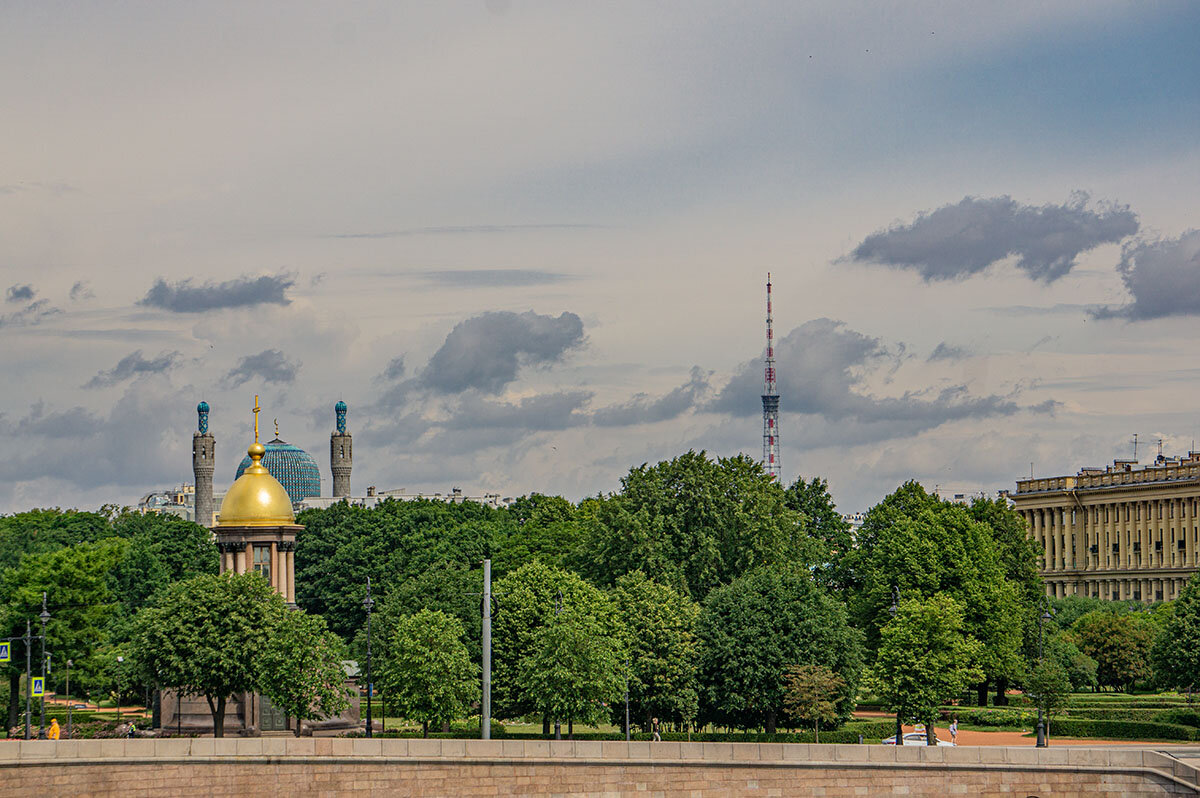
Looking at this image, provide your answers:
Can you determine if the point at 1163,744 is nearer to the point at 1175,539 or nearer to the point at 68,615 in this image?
the point at 68,615

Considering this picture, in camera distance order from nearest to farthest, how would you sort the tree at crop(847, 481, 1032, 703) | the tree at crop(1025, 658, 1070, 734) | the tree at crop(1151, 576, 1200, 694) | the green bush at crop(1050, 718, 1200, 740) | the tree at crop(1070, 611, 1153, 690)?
1. the tree at crop(1025, 658, 1070, 734)
2. the green bush at crop(1050, 718, 1200, 740)
3. the tree at crop(1151, 576, 1200, 694)
4. the tree at crop(847, 481, 1032, 703)
5. the tree at crop(1070, 611, 1153, 690)

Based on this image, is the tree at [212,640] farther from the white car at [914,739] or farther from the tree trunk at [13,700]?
the white car at [914,739]

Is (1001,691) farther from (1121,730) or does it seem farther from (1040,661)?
(1121,730)

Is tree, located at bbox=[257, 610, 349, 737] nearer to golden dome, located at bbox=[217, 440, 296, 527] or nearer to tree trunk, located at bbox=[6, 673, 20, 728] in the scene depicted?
golden dome, located at bbox=[217, 440, 296, 527]

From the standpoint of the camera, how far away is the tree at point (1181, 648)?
262 ft

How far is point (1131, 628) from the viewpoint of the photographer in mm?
109750

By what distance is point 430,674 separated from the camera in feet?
232

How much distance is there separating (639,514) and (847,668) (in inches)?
654

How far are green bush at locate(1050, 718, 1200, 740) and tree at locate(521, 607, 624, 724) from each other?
24205 millimetres

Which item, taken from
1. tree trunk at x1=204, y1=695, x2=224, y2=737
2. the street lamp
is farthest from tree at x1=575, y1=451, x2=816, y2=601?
tree trunk at x1=204, y1=695, x2=224, y2=737

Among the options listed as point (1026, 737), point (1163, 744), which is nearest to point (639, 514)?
point (1026, 737)

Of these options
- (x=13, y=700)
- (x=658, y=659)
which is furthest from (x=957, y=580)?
(x=13, y=700)

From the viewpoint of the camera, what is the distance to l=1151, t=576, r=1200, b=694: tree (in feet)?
262

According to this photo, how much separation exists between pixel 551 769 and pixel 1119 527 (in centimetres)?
13622
